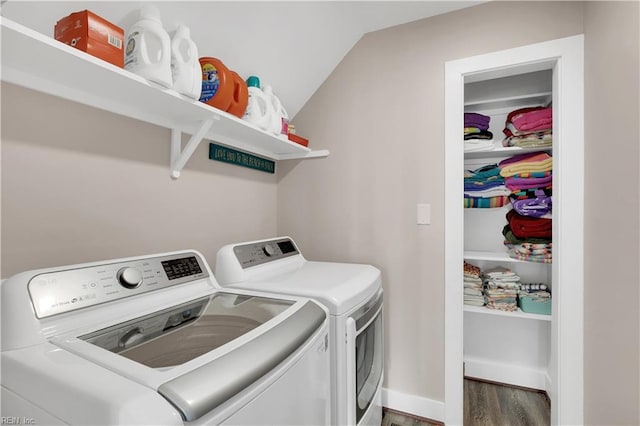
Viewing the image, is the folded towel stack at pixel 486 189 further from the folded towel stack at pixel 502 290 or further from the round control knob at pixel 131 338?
the round control knob at pixel 131 338

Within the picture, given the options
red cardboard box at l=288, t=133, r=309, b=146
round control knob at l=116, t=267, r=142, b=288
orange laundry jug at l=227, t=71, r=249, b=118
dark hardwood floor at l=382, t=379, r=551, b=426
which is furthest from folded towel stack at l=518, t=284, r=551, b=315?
round control knob at l=116, t=267, r=142, b=288

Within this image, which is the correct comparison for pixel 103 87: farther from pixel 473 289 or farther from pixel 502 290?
pixel 502 290

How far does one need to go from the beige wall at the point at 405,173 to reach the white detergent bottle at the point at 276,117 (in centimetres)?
39

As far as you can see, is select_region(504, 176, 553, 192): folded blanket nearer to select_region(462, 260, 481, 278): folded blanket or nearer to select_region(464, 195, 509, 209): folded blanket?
select_region(464, 195, 509, 209): folded blanket

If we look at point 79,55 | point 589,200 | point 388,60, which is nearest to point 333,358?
point 79,55

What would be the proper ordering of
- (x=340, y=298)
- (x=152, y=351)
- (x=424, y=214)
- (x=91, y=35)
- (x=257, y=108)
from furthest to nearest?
(x=424, y=214) → (x=257, y=108) → (x=340, y=298) → (x=91, y=35) → (x=152, y=351)

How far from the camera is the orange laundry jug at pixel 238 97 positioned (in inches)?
56.0

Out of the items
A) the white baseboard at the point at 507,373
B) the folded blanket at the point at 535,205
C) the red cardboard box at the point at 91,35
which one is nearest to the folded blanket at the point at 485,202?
the folded blanket at the point at 535,205

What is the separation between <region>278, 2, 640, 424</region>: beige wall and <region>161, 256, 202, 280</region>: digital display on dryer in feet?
3.42

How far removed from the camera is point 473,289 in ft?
7.06

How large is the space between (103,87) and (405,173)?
1.56m

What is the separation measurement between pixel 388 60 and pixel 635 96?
4.08 ft

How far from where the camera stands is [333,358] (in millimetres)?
1123

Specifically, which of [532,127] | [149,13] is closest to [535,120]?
[532,127]
